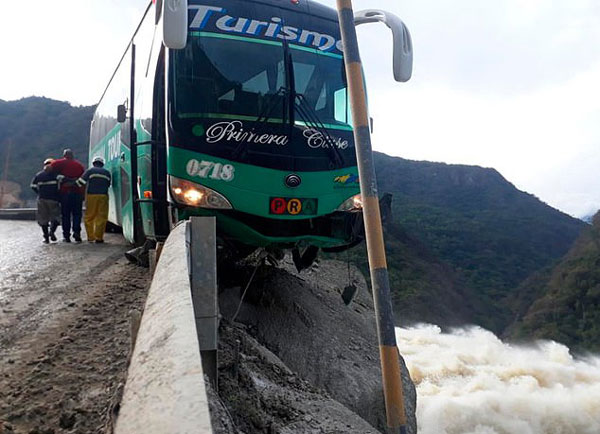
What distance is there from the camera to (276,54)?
5.44 metres

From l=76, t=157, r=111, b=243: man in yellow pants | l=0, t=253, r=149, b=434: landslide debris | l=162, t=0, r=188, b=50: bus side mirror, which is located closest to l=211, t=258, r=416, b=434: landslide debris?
l=0, t=253, r=149, b=434: landslide debris

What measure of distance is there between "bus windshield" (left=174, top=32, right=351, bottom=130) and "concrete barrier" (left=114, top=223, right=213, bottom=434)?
3449 mm

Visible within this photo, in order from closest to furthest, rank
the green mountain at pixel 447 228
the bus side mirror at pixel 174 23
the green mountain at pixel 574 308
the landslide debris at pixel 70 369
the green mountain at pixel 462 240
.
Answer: the landslide debris at pixel 70 369, the bus side mirror at pixel 174 23, the green mountain at pixel 574 308, the green mountain at pixel 462 240, the green mountain at pixel 447 228

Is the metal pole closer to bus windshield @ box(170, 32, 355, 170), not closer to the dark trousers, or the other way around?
bus windshield @ box(170, 32, 355, 170)

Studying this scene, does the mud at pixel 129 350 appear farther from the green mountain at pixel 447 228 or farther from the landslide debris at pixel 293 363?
the green mountain at pixel 447 228

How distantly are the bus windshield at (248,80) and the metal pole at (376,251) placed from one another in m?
1.74

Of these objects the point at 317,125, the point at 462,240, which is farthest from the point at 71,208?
the point at 462,240

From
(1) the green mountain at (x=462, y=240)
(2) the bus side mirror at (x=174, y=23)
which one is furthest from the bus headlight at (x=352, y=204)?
(1) the green mountain at (x=462, y=240)

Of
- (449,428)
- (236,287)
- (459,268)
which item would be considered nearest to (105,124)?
(236,287)

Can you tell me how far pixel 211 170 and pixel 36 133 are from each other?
73.7 metres

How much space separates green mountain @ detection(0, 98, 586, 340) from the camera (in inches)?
2165

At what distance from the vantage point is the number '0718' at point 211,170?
495cm

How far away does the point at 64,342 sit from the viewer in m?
3.77

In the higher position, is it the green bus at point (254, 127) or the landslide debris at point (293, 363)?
the green bus at point (254, 127)
